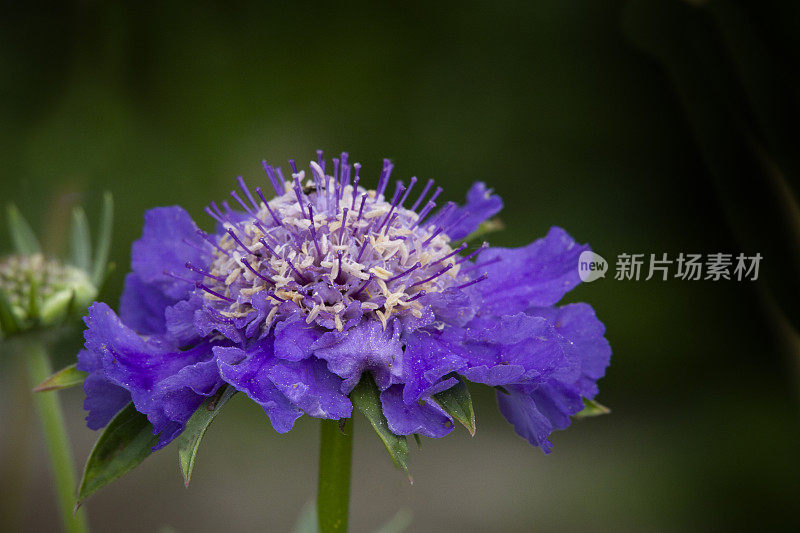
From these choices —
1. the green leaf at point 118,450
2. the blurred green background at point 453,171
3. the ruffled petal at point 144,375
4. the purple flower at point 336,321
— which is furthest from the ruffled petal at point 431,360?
the blurred green background at point 453,171

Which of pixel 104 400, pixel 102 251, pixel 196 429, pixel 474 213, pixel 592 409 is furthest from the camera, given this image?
pixel 102 251


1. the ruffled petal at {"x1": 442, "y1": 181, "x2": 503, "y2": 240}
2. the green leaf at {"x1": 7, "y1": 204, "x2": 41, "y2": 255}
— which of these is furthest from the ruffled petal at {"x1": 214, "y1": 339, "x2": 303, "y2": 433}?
the green leaf at {"x1": 7, "y1": 204, "x2": 41, "y2": 255}

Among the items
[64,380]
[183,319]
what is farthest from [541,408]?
[64,380]

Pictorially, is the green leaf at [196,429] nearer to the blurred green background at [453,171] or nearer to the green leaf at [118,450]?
the green leaf at [118,450]

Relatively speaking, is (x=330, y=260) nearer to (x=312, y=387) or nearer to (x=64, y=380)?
(x=312, y=387)

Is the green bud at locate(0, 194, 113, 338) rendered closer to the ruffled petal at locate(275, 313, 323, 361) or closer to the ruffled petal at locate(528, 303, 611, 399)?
the ruffled petal at locate(275, 313, 323, 361)

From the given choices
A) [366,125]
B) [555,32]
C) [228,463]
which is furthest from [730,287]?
[228,463]
